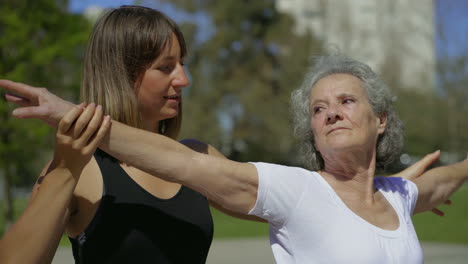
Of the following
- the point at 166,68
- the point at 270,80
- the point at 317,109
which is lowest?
the point at 270,80

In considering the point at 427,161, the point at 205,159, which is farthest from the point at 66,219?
the point at 427,161

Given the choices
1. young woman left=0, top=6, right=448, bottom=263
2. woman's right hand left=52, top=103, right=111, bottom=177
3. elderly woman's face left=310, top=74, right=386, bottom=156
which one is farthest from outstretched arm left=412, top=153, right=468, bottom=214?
woman's right hand left=52, top=103, right=111, bottom=177

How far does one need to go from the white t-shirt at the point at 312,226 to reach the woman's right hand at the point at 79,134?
678 millimetres

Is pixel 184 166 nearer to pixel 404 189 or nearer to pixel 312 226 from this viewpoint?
pixel 312 226

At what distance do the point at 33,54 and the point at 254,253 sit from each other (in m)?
7.86

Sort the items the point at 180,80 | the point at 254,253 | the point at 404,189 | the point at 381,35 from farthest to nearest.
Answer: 1. the point at 381,35
2. the point at 254,253
3. the point at 404,189
4. the point at 180,80

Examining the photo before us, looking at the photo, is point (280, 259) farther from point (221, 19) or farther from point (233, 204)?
point (221, 19)

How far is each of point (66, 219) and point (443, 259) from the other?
7926 millimetres

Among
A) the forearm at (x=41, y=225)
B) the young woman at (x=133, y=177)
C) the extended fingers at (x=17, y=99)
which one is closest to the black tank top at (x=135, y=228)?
the young woman at (x=133, y=177)

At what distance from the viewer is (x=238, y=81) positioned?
38719 mm

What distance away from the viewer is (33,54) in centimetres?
1430

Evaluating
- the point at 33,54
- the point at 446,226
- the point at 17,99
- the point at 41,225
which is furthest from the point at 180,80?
the point at 446,226

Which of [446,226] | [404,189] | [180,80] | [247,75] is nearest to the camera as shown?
[180,80]

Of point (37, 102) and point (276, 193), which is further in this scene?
point (276, 193)
